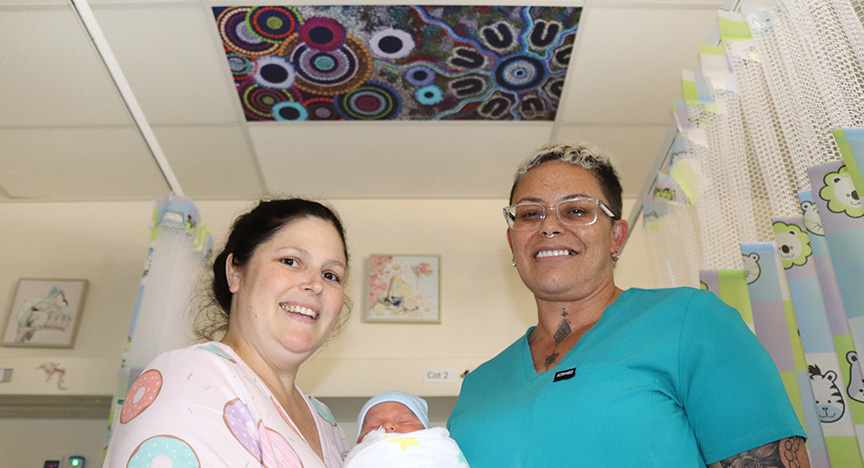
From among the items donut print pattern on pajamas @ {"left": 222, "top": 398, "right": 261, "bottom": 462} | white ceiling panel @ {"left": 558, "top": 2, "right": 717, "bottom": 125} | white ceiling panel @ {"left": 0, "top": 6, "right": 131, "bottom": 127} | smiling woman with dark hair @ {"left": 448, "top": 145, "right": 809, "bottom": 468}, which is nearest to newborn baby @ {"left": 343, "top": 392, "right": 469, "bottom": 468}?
smiling woman with dark hair @ {"left": 448, "top": 145, "right": 809, "bottom": 468}

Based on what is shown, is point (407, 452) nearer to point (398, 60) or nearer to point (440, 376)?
point (398, 60)

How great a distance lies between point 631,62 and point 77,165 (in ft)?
8.96

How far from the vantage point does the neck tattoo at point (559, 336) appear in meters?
1.51

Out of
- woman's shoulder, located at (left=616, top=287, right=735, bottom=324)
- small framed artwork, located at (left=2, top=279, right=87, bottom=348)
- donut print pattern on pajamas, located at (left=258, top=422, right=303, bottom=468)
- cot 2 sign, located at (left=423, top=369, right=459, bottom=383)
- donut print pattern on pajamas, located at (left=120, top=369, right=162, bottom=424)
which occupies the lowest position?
donut print pattern on pajamas, located at (left=258, top=422, right=303, bottom=468)

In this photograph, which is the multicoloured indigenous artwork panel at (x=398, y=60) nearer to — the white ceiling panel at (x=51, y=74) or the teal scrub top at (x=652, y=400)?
the white ceiling panel at (x=51, y=74)

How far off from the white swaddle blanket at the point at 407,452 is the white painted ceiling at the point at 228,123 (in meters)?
1.65

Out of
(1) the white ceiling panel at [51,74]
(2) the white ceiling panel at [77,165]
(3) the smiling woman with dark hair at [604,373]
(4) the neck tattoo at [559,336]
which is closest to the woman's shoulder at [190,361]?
(3) the smiling woman with dark hair at [604,373]

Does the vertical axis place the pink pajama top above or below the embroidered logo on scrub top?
below

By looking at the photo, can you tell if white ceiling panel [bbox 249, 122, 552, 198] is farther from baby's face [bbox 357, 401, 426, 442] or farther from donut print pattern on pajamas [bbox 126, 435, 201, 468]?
donut print pattern on pajamas [bbox 126, 435, 201, 468]

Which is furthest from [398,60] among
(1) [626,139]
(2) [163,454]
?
(2) [163,454]

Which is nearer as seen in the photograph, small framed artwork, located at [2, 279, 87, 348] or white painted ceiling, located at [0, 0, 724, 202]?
white painted ceiling, located at [0, 0, 724, 202]

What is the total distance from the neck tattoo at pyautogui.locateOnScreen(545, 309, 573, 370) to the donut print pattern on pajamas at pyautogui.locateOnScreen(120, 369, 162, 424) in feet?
2.67

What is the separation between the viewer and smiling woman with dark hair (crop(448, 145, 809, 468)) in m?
1.19

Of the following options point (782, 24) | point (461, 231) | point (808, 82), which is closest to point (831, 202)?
point (808, 82)
